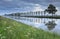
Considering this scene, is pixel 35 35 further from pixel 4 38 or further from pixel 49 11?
pixel 49 11

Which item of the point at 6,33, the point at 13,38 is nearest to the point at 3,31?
the point at 6,33

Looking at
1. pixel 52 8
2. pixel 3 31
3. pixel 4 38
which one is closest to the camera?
pixel 4 38

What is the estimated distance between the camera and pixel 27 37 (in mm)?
9664

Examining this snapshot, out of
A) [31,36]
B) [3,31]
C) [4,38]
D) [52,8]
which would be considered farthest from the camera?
[52,8]

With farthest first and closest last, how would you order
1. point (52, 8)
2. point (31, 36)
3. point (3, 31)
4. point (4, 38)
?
point (52, 8) < point (3, 31) < point (31, 36) < point (4, 38)

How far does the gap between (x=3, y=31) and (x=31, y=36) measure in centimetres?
153

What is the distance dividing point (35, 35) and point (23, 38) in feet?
3.05

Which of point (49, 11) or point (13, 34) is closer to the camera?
point (13, 34)

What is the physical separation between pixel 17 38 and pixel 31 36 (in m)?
0.75

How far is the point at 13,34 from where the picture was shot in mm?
10141

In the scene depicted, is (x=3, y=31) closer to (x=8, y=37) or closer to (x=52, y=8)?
(x=8, y=37)

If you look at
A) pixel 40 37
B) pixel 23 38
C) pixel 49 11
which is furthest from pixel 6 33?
pixel 49 11

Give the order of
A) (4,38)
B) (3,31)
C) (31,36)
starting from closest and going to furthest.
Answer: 1. (4,38)
2. (31,36)
3. (3,31)

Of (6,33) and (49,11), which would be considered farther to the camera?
(49,11)
